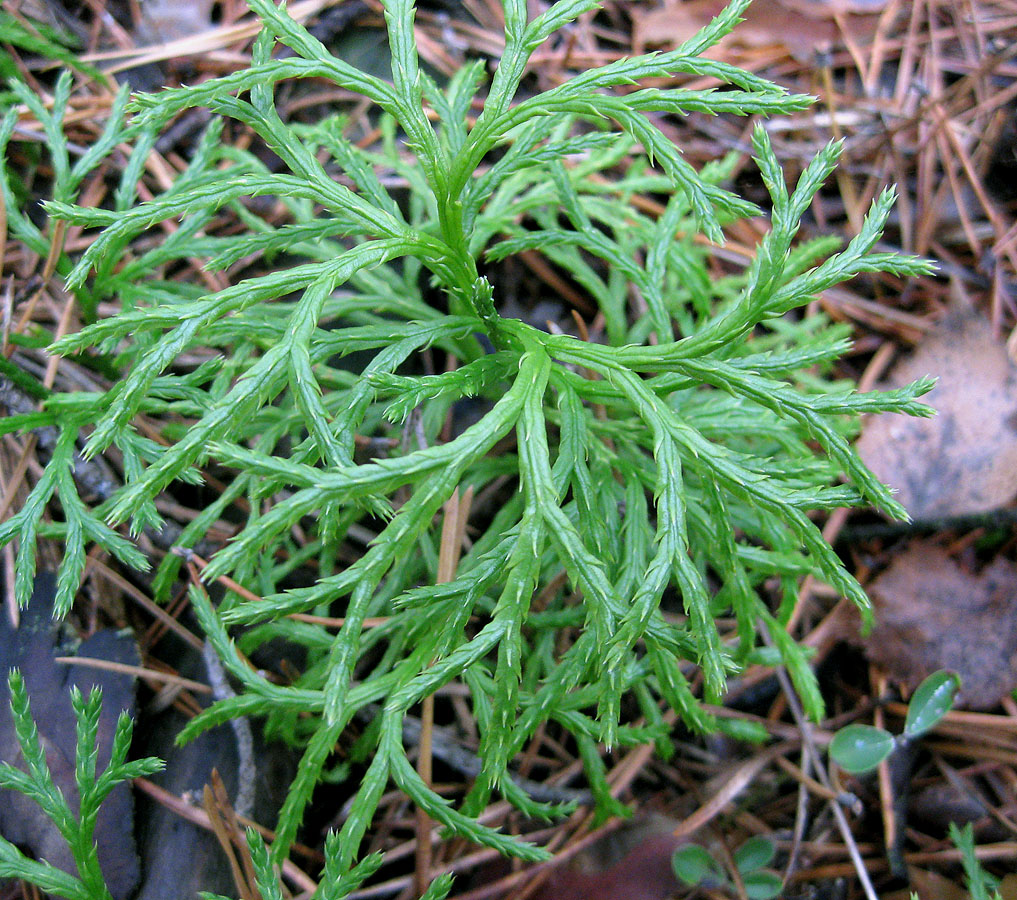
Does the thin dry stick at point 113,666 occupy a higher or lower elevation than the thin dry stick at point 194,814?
higher

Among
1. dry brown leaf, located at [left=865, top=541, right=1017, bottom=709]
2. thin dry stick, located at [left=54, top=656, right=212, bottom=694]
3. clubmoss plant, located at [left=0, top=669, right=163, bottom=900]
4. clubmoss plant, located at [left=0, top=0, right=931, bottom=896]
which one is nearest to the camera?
clubmoss plant, located at [left=0, top=0, right=931, bottom=896]

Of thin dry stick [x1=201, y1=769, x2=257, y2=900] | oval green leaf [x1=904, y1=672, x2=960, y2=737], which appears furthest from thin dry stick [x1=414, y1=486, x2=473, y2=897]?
oval green leaf [x1=904, y1=672, x2=960, y2=737]

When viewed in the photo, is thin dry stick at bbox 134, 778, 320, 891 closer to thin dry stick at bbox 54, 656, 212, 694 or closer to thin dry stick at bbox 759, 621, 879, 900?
thin dry stick at bbox 54, 656, 212, 694

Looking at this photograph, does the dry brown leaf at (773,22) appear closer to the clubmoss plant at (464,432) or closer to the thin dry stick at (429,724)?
the clubmoss plant at (464,432)

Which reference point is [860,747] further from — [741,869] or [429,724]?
[429,724]

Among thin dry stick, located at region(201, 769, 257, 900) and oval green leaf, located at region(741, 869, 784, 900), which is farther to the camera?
oval green leaf, located at region(741, 869, 784, 900)

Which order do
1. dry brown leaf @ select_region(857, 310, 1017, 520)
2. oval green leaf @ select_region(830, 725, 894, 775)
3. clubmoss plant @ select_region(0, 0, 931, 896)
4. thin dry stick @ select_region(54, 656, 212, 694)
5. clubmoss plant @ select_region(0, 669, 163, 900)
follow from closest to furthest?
clubmoss plant @ select_region(0, 0, 931, 896), clubmoss plant @ select_region(0, 669, 163, 900), thin dry stick @ select_region(54, 656, 212, 694), oval green leaf @ select_region(830, 725, 894, 775), dry brown leaf @ select_region(857, 310, 1017, 520)

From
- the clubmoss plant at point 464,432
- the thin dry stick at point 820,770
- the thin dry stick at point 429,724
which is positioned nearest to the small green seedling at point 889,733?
the thin dry stick at point 820,770

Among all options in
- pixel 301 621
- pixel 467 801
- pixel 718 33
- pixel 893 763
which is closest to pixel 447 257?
Answer: pixel 718 33
